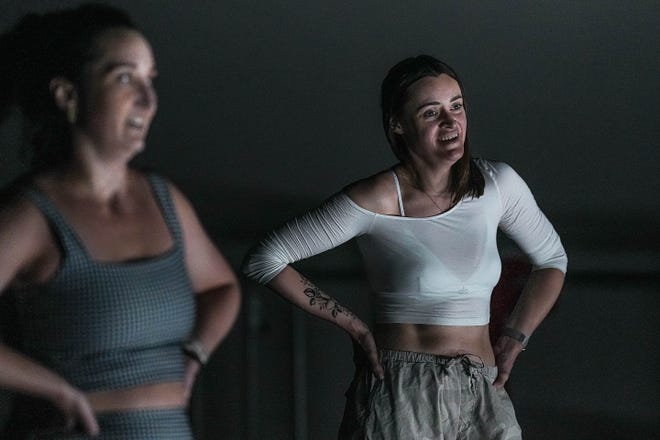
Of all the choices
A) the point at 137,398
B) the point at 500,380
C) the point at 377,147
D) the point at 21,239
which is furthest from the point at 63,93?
the point at 377,147

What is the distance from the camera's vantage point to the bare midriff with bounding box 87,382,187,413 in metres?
1.36

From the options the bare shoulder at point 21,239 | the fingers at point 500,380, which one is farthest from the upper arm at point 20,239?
the fingers at point 500,380

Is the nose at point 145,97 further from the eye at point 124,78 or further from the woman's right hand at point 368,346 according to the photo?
the woman's right hand at point 368,346

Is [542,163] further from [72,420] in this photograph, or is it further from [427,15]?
[72,420]

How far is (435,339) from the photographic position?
2090mm

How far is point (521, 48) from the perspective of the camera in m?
3.66

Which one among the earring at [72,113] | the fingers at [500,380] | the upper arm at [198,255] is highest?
the earring at [72,113]

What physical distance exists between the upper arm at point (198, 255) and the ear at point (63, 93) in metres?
0.20

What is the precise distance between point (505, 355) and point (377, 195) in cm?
48

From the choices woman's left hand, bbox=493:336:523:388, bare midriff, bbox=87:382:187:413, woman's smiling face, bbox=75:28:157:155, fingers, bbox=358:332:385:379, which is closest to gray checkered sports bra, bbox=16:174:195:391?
bare midriff, bbox=87:382:187:413

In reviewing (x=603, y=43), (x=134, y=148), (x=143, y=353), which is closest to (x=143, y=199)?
(x=134, y=148)

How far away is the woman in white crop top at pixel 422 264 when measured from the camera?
206cm

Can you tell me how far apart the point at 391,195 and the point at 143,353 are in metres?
0.89

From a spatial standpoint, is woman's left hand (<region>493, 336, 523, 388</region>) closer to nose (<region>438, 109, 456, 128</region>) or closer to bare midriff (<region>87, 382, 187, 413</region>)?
nose (<region>438, 109, 456, 128</region>)
